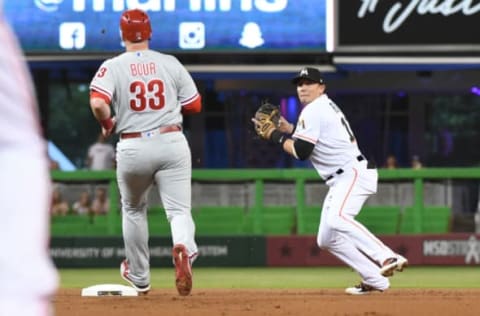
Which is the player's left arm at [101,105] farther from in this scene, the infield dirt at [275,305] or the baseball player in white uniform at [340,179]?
the baseball player in white uniform at [340,179]

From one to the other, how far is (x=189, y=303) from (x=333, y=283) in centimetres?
464

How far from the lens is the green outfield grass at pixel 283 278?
37.6ft

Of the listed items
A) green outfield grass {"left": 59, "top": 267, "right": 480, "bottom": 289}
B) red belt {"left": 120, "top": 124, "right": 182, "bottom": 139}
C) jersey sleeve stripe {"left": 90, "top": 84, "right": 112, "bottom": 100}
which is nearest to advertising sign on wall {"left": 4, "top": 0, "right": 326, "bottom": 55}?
green outfield grass {"left": 59, "top": 267, "right": 480, "bottom": 289}

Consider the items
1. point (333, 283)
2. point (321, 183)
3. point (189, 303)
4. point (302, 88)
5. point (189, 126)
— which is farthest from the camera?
point (189, 126)

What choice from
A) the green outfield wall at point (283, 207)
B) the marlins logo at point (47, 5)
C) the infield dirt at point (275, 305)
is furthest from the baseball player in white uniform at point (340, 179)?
the marlins logo at point (47, 5)

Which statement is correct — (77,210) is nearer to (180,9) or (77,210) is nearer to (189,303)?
(180,9)

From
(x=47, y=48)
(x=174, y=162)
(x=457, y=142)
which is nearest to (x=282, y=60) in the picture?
(x=47, y=48)

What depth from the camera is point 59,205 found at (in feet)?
50.1

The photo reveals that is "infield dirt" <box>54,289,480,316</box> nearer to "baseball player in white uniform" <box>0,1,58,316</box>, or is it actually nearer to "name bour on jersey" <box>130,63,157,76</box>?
"name bour on jersey" <box>130,63,157,76</box>

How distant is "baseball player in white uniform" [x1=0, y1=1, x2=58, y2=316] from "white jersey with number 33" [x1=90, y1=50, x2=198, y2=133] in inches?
213

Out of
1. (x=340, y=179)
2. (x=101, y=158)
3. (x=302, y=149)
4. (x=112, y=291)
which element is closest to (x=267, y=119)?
(x=302, y=149)

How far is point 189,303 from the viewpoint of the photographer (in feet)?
23.7

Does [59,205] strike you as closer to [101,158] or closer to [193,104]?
[101,158]

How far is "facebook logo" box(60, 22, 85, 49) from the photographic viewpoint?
15.5 m
